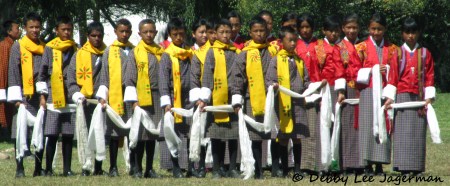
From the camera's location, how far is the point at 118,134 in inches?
453

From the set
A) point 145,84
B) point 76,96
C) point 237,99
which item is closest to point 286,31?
point 237,99

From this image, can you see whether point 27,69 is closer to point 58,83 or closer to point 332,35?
point 58,83

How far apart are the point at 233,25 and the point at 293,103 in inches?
66.6

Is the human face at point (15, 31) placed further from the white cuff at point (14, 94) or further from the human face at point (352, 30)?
the human face at point (352, 30)

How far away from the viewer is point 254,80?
11078mm

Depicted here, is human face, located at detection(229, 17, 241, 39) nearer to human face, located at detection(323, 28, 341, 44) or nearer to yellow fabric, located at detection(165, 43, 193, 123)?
yellow fabric, located at detection(165, 43, 193, 123)

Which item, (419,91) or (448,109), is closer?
(419,91)

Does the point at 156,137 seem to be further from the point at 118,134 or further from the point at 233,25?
the point at 233,25

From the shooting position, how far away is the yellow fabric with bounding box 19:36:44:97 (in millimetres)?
11500

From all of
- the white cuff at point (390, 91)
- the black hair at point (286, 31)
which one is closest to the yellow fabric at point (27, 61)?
the black hair at point (286, 31)

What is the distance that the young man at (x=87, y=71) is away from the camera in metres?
11.5

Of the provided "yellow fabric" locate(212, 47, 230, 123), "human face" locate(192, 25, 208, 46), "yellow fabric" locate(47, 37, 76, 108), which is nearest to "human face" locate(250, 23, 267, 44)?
"yellow fabric" locate(212, 47, 230, 123)

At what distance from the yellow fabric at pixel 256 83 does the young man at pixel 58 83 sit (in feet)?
6.82

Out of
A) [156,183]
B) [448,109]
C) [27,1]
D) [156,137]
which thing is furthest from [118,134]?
[448,109]
